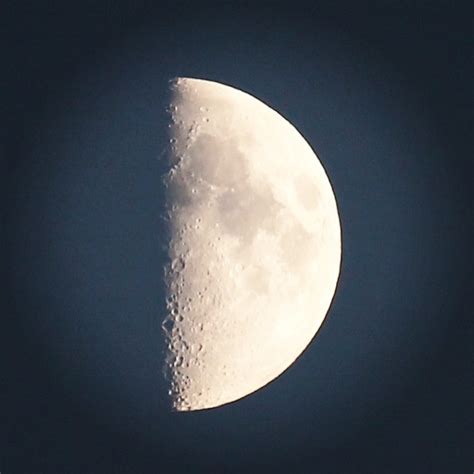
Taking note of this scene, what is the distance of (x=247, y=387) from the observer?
10336 mm

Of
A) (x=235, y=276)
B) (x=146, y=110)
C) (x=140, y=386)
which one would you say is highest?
(x=146, y=110)

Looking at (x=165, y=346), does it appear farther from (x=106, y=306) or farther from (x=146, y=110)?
(x=146, y=110)

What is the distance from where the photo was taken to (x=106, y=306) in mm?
9625

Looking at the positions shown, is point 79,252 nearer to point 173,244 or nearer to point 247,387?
point 173,244

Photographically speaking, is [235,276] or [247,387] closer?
[235,276]

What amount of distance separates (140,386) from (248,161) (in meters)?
2.62

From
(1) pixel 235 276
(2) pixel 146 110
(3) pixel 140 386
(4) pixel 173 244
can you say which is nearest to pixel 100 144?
(2) pixel 146 110

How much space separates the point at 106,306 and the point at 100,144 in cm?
164

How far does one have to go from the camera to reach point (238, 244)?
957cm

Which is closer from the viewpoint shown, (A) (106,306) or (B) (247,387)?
(A) (106,306)

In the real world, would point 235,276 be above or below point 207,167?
below

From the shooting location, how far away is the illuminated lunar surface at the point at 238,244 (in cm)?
959

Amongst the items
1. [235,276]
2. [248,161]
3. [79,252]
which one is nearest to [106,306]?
[79,252]

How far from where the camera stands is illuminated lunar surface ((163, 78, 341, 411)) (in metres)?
9.59
